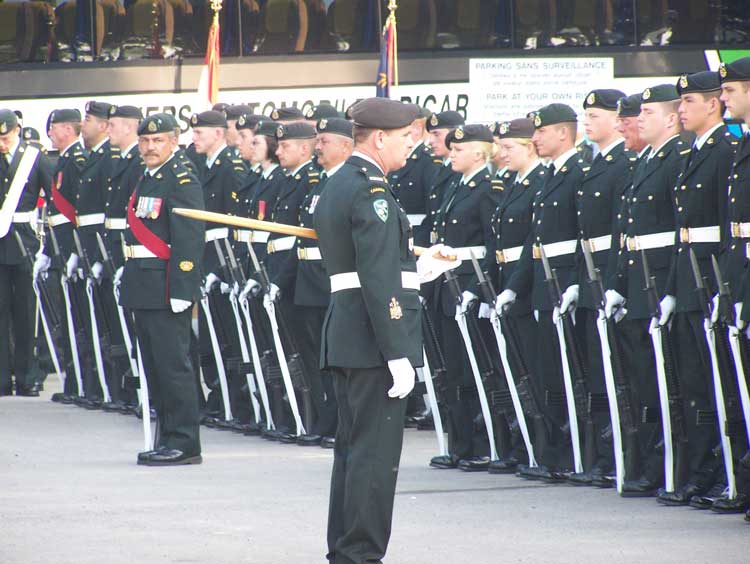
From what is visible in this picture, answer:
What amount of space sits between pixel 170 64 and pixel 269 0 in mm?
1506

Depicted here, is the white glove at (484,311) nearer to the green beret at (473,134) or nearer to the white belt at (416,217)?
the green beret at (473,134)

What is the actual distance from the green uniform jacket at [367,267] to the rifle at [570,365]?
2551 millimetres

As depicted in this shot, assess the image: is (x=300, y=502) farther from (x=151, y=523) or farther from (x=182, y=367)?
(x=182, y=367)

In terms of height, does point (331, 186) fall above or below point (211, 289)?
above

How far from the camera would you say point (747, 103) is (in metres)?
7.28

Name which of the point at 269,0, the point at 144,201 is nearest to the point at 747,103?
the point at 144,201

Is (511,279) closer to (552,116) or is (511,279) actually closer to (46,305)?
(552,116)

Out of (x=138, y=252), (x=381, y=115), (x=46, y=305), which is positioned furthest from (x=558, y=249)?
(x=46, y=305)

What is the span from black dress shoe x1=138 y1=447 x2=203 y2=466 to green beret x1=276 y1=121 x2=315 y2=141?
2365 millimetres

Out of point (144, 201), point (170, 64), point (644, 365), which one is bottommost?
point (644, 365)

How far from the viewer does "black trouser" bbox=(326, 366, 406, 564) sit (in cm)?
579

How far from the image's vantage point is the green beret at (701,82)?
764 cm

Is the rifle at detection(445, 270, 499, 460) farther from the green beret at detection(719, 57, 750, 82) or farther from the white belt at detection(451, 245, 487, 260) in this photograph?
the green beret at detection(719, 57, 750, 82)

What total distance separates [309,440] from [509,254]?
209 centimetres
